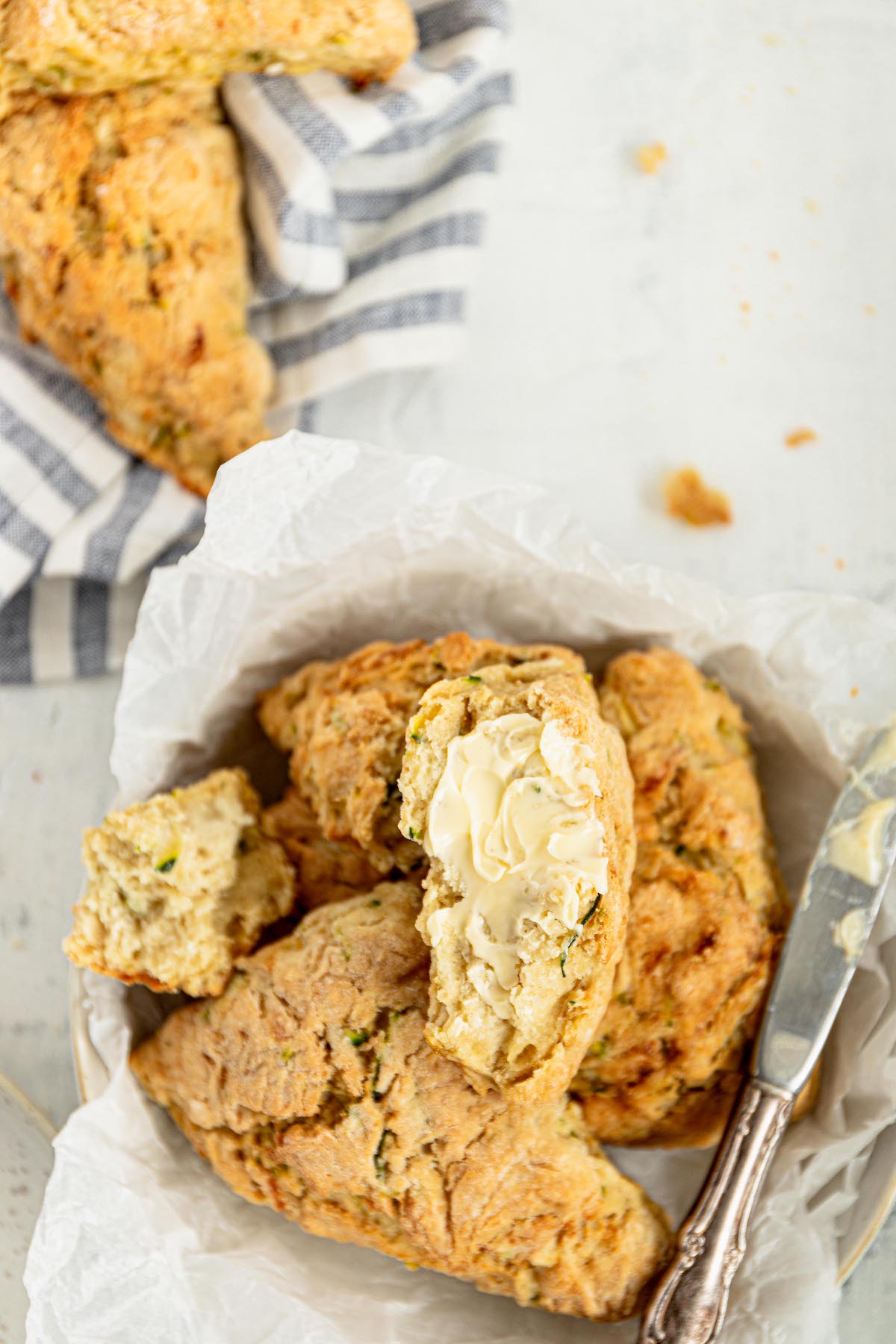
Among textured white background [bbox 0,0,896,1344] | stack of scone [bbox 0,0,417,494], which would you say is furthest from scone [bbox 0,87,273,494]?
textured white background [bbox 0,0,896,1344]

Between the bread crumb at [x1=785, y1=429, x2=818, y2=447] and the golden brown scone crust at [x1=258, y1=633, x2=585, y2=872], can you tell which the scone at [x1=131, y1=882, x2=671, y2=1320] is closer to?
the golden brown scone crust at [x1=258, y1=633, x2=585, y2=872]

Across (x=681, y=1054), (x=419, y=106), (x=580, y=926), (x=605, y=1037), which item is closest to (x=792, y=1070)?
(x=681, y=1054)

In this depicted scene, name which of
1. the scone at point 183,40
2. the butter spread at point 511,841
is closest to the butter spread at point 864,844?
the butter spread at point 511,841

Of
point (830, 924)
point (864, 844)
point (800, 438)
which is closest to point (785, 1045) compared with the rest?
point (830, 924)

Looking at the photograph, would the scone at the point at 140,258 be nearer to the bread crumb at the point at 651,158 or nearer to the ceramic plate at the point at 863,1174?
the bread crumb at the point at 651,158

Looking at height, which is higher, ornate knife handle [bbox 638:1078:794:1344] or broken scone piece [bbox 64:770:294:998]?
broken scone piece [bbox 64:770:294:998]

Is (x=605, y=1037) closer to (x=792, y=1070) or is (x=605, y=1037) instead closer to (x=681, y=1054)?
(x=681, y=1054)

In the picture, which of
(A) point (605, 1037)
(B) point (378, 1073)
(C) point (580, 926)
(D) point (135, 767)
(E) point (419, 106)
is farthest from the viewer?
(E) point (419, 106)
